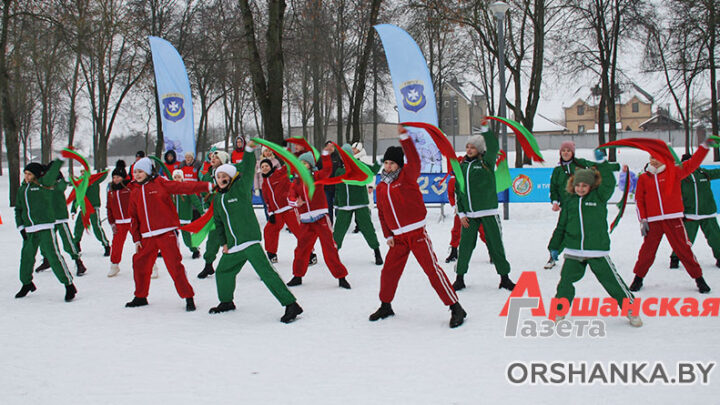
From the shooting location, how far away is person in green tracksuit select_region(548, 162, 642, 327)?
5.72 m

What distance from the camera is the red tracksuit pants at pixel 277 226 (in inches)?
362

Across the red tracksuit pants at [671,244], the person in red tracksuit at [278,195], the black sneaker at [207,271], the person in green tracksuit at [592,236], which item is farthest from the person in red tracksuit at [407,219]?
the black sneaker at [207,271]

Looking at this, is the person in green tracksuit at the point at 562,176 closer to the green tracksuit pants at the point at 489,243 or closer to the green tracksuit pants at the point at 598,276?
the green tracksuit pants at the point at 489,243

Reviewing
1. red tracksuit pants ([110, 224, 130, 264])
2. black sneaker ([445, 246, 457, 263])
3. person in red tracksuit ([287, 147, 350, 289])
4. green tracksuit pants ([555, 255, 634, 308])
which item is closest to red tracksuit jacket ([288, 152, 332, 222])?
person in red tracksuit ([287, 147, 350, 289])

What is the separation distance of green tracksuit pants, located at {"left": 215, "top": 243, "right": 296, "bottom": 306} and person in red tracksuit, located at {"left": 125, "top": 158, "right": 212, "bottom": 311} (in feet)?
1.52

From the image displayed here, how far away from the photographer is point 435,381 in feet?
14.7

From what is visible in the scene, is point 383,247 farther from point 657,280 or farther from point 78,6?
point 78,6

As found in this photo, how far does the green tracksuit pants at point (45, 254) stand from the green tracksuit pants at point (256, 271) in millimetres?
2307

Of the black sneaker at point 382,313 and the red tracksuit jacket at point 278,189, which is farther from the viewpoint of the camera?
the red tracksuit jacket at point 278,189

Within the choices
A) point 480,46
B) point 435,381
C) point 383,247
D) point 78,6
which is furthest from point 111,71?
point 435,381

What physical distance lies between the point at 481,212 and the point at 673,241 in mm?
2263

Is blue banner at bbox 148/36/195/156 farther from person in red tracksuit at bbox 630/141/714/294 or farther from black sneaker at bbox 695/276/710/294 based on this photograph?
black sneaker at bbox 695/276/710/294

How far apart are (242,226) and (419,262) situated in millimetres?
1967

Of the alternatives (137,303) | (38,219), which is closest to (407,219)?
Answer: (137,303)
